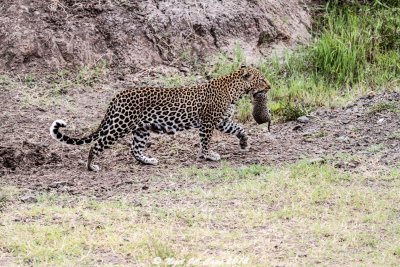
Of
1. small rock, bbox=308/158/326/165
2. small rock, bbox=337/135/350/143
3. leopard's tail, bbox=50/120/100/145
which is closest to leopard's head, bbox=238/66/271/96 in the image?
small rock, bbox=337/135/350/143

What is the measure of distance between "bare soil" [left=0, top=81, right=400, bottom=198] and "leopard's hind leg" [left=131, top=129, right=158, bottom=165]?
12cm

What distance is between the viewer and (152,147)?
38.9ft

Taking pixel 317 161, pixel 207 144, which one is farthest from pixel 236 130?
pixel 317 161

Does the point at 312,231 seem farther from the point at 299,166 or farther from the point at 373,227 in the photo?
the point at 299,166

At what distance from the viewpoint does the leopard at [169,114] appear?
10.8 m

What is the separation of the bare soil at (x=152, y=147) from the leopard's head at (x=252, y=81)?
2.35 ft

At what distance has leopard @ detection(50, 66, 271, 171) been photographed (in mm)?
10750

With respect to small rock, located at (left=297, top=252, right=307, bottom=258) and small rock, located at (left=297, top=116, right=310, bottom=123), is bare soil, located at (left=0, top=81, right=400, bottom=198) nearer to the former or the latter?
small rock, located at (left=297, top=116, right=310, bottom=123)

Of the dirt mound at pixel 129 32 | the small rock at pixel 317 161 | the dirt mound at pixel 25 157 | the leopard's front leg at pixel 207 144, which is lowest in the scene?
the dirt mound at pixel 25 157

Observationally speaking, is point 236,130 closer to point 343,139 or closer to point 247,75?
point 247,75

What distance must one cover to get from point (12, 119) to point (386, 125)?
515cm

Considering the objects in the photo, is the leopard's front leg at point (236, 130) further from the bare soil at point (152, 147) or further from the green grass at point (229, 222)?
the green grass at point (229, 222)

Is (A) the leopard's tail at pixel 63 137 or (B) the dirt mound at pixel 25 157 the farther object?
(B) the dirt mound at pixel 25 157

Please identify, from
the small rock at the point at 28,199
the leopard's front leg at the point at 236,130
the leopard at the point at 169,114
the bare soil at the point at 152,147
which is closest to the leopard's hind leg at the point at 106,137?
the leopard at the point at 169,114
